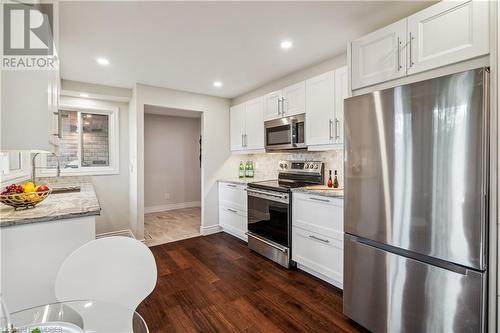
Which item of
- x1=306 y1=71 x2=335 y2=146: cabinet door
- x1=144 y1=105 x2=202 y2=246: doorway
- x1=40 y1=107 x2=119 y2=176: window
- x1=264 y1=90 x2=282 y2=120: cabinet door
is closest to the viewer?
x1=306 y1=71 x2=335 y2=146: cabinet door

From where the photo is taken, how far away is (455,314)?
1.34 meters

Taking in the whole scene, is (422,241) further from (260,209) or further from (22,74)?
(22,74)

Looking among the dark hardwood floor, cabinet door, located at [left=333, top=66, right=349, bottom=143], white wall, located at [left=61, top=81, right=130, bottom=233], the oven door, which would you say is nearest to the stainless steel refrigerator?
the dark hardwood floor

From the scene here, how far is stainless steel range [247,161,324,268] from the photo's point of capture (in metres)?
2.83

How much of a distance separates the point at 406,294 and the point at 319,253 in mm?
995

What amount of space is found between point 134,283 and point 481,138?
1.99 meters

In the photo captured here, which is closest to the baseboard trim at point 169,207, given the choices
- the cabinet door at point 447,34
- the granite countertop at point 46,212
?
the granite countertop at point 46,212

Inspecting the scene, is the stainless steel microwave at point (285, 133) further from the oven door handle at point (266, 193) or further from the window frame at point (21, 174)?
the window frame at point (21, 174)

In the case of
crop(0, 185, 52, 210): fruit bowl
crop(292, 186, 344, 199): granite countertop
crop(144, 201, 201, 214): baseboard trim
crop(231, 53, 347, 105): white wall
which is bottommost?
crop(144, 201, 201, 214): baseboard trim

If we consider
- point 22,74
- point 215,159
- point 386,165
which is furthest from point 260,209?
point 22,74

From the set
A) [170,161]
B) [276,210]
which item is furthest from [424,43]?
[170,161]

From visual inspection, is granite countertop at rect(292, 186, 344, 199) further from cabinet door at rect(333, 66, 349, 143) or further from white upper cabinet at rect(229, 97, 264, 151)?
white upper cabinet at rect(229, 97, 264, 151)

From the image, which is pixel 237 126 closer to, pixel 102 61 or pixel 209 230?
pixel 209 230

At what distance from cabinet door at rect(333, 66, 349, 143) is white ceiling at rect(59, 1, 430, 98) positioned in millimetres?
277
